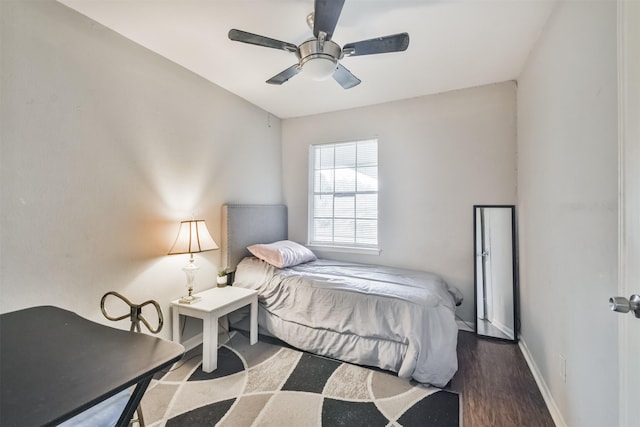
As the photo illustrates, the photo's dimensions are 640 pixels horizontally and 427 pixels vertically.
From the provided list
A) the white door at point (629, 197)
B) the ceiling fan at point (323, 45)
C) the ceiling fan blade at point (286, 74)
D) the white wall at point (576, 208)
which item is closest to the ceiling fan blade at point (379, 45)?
the ceiling fan at point (323, 45)

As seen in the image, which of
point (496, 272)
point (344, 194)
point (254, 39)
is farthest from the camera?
point (344, 194)

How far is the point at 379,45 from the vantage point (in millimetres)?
1641

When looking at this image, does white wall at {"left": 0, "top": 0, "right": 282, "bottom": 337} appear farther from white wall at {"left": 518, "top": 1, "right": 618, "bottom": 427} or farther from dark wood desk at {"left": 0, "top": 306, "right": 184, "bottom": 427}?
white wall at {"left": 518, "top": 1, "right": 618, "bottom": 427}

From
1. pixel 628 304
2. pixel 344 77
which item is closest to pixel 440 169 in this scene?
pixel 344 77

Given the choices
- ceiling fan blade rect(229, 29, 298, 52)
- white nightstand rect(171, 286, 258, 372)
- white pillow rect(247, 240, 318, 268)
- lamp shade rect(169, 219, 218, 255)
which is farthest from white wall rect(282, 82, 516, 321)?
ceiling fan blade rect(229, 29, 298, 52)

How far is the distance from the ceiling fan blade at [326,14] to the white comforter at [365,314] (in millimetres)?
1864

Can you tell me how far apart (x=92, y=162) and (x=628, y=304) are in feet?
8.83

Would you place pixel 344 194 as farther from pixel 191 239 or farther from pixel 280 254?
pixel 191 239

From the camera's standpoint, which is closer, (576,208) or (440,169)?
(576,208)

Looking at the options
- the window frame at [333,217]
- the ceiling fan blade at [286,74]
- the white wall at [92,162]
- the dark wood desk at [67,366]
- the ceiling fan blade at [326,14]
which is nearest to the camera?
the dark wood desk at [67,366]

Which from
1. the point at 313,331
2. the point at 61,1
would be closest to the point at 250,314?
the point at 313,331

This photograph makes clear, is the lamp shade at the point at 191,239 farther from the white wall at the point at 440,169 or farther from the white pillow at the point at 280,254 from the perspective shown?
the white wall at the point at 440,169

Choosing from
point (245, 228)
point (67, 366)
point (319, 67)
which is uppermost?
point (319, 67)

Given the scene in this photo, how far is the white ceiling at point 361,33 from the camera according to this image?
171 centimetres
